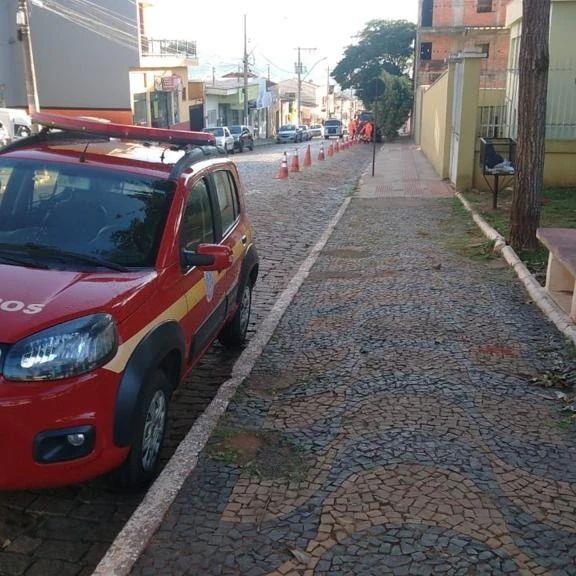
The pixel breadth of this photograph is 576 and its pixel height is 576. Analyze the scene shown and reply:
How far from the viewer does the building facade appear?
38.1m

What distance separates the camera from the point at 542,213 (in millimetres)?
11688

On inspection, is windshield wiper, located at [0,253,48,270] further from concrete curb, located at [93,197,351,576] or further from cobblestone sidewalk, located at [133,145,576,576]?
cobblestone sidewalk, located at [133,145,576,576]

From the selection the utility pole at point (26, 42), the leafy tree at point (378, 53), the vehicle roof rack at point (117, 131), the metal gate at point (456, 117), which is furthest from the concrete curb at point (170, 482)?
the leafy tree at point (378, 53)

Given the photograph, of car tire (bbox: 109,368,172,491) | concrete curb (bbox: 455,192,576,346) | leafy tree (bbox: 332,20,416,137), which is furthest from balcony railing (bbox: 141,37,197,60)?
car tire (bbox: 109,368,172,491)

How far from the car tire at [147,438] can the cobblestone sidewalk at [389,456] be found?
262 millimetres

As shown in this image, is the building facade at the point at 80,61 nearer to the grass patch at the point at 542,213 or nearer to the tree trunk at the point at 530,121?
the grass patch at the point at 542,213

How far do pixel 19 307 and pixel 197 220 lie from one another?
65.9 inches

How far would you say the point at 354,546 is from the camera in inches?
123

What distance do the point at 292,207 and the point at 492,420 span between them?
11291 mm

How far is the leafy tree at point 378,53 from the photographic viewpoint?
61.6 metres

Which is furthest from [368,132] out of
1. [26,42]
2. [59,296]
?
[59,296]

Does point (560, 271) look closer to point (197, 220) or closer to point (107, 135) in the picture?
point (197, 220)

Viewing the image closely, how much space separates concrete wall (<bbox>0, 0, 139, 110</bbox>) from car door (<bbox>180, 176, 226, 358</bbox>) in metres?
35.9

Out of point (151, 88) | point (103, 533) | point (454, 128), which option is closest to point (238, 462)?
point (103, 533)
